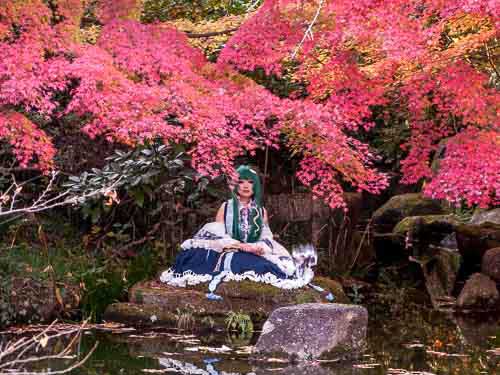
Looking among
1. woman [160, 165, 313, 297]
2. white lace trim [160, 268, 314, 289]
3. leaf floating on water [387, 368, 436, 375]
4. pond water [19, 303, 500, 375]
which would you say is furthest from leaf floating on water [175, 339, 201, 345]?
leaf floating on water [387, 368, 436, 375]

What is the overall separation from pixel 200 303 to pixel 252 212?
3.67 feet

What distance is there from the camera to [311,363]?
625 cm

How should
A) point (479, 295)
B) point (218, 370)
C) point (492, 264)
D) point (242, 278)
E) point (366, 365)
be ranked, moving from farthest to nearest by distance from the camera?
point (492, 264)
point (479, 295)
point (242, 278)
point (366, 365)
point (218, 370)

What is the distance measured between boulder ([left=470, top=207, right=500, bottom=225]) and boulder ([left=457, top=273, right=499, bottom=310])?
5.54ft

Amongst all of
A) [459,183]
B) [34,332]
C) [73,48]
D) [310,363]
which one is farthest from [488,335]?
[73,48]

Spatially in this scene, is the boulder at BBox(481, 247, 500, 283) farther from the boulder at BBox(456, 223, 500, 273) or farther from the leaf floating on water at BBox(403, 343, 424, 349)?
the leaf floating on water at BBox(403, 343, 424, 349)

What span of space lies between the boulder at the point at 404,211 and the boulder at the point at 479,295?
372cm

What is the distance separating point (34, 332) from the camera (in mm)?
7320

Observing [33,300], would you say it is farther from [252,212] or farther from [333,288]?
[333,288]

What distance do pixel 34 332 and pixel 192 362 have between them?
1.91m

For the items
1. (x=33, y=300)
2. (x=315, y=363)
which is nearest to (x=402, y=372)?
(x=315, y=363)

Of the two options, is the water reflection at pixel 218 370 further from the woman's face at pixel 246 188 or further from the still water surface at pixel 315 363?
the woman's face at pixel 246 188

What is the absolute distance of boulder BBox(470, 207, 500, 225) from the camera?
38.7 feet

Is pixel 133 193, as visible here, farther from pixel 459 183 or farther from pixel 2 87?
pixel 459 183
